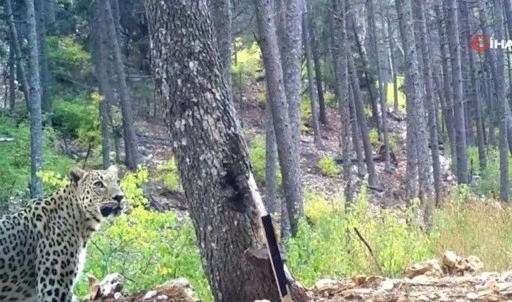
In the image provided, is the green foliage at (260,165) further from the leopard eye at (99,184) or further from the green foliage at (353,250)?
the leopard eye at (99,184)

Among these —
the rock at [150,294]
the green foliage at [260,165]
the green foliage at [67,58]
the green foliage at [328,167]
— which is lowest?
the green foliage at [328,167]

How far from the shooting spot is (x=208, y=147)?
6059 mm

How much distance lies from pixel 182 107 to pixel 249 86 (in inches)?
1690

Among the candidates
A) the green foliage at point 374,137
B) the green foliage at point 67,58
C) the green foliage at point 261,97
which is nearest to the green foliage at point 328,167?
the green foliage at point 374,137

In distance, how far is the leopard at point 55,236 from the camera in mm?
A: 7203

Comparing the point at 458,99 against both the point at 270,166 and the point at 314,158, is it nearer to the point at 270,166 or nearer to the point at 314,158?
the point at 270,166

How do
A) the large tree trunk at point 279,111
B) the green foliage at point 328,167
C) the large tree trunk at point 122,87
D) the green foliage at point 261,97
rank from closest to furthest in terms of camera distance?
the large tree trunk at point 279,111, the large tree trunk at point 122,87, the green foliage at point 328,167, the green foliage at point 261,97

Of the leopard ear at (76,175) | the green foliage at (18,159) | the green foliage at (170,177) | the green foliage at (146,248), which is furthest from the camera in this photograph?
the green foliage at (170,177)

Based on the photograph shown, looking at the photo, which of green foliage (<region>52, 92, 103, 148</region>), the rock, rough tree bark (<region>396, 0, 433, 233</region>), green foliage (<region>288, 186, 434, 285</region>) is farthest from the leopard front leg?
green foliage (<region>52, 92, 103, 148</region>)

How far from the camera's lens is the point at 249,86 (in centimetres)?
4891

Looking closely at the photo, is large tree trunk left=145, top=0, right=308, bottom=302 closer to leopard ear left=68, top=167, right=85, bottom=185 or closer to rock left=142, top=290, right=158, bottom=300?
rock left=142, top=290, right=158, bottom=300

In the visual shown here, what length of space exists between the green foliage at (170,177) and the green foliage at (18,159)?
3960 millimetres

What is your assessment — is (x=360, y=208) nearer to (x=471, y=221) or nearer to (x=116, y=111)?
(x=471, y=221)

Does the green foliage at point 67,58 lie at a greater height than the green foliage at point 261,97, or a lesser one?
greater
